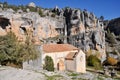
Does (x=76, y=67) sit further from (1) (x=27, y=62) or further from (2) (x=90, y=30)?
(2) (x=90, y=30)

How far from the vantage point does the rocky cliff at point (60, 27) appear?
2687 inches

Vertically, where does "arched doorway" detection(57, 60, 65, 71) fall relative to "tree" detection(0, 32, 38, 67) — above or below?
below


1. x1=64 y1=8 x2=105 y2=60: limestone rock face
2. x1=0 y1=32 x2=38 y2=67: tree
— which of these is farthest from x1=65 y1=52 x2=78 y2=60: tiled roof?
x1=64 y1=8 x2=105 y2=60: limestone rock face

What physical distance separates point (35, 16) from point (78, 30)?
17.8 m

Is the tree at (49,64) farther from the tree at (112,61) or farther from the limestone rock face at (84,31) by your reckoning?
the limestone rock face at (84,31)

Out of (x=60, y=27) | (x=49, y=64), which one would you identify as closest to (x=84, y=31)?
(x=60, y=27)

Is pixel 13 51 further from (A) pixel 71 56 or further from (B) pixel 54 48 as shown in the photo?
(A) pixel 71 56

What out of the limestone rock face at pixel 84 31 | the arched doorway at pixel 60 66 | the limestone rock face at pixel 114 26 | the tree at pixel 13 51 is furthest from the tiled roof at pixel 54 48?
the limestone rock face at pixel 114 26

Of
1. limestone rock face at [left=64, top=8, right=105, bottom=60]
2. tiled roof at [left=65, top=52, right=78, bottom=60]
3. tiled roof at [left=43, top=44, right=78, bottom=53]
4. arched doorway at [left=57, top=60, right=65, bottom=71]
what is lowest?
arched doorway at [left=57, top=60, right=65, bottom=71]

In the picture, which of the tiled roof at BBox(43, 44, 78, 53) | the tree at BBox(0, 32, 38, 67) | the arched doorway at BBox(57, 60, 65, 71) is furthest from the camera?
the arched doorway at BBox(57, 60, 65, 71)

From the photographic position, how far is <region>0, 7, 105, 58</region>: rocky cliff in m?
68.2

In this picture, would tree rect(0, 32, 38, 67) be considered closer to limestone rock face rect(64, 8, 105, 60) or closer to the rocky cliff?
the rocky cliff

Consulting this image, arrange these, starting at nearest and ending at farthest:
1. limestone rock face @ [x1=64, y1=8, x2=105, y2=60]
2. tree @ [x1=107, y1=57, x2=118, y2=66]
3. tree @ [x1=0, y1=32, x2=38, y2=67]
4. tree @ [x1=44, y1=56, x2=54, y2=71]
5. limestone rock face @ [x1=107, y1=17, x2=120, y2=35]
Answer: tree @ [x1=0, y1=32, x2=38, y2=67] < tree @ [x1=44, y1=56, x2=54, y2=71] < tree @ [x1=107, y1=57, x2=118, y2=66] < limestone rock face @ [x1=64, y1=8, x2=105, y2=60] < limestone rock face @ [x1=107, y1=17, x2=120, y2=35]

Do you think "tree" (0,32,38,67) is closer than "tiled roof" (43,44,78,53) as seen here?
Yes
